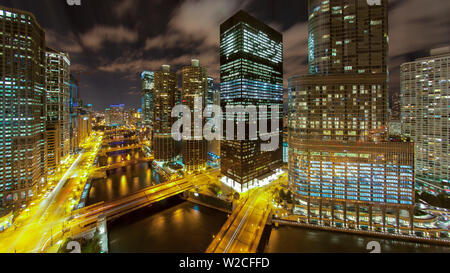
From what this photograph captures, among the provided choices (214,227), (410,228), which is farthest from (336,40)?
(214,227)

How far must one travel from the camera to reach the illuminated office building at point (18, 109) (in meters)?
21.9

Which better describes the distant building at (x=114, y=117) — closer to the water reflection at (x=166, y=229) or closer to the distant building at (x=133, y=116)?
the distant building at (x=133, y=116)

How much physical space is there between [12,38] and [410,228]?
51.6 meters

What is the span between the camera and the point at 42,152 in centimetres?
2866

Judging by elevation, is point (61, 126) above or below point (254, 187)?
above

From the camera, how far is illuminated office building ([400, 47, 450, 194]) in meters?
25.5

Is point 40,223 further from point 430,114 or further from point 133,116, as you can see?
point 133,116

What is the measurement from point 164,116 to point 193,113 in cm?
950

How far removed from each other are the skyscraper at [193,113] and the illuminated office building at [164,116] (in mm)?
7341

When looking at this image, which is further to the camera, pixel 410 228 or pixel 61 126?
pixel 61 126

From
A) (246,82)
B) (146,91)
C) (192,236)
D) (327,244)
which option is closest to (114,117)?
(146,91)

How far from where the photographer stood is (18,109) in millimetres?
23141

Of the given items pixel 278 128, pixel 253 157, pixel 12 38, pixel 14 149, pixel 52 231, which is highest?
pixel 12 38
